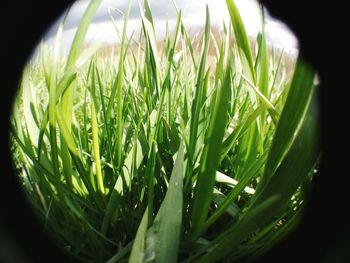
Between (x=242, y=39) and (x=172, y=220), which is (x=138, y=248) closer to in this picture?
(x=172, y=220)

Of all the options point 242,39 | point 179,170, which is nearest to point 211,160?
point 179,170

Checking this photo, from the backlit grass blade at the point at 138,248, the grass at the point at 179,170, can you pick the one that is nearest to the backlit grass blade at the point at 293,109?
the grass at the point at 179,170

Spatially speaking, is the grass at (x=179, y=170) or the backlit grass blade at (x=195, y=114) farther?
the backlit grass blade at (x=195, y=114)

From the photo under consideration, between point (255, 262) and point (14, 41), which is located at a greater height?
point (14, 41)

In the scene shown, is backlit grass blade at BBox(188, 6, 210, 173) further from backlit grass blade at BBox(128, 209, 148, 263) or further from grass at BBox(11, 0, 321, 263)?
backlit grass blade at BBox(128, 209, 148, 263)

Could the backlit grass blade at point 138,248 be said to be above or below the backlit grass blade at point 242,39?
below

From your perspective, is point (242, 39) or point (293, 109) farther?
point (242, 39)

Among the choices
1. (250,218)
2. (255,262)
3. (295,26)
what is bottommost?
(255,262)

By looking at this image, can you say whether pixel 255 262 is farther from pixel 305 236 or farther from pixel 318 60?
pixel 318 60

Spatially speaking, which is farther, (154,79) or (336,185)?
(154,79)

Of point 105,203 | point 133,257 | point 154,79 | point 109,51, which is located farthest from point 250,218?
point 109,51

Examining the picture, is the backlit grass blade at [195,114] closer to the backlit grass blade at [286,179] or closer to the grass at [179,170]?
the grass at [179,170]
